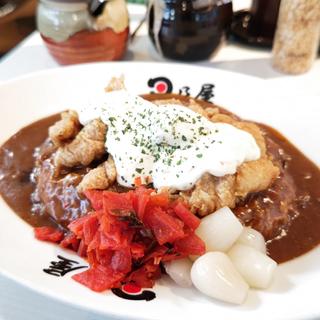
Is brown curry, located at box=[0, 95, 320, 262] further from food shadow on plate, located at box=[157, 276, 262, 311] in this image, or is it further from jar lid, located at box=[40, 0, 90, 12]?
jar lid, located at box=[40, 0, 90, 12]

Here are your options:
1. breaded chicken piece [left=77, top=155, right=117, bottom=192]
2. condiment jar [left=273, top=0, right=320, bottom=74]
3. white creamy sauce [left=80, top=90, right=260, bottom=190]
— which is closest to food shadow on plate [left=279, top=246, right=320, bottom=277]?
white creamy sauce [left=80, top=90, right=260, bottom=190]

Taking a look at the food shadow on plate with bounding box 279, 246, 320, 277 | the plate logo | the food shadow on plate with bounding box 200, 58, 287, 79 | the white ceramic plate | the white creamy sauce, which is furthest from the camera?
the food shadow on plate with bounding box 200, 58, 287, 79

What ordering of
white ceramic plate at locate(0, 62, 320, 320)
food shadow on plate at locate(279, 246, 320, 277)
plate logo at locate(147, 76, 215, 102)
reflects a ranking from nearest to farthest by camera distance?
1. white ceramic plate at locate(0, 62, 320, 320)
2. food shadow on plate at locate(279, 246, 320, 277)
3. plate logo at locate(147, 76, 215, 102)

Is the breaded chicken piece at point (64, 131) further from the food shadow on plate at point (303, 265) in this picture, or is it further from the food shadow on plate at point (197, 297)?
the food shadow on plate at point (303, 265)

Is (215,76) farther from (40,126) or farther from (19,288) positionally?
(19,288)

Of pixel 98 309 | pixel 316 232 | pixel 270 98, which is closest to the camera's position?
pixel 98 309

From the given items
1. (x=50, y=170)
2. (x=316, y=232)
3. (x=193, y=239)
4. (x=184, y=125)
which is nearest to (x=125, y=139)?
(x=184, y=125)
